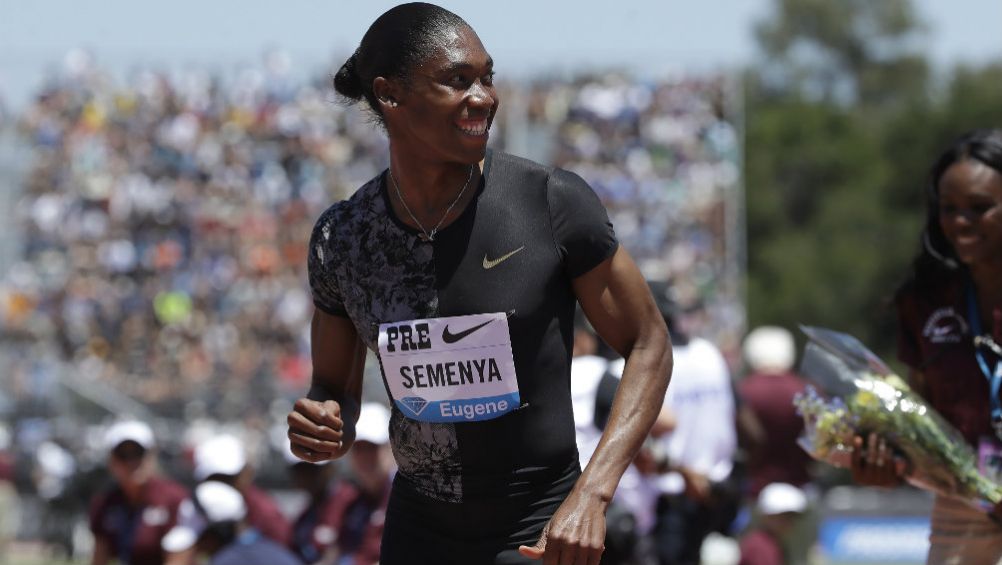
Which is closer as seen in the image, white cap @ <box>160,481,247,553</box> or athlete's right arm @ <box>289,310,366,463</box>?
athlete's right arm @ <box>289,310,366,463</box>

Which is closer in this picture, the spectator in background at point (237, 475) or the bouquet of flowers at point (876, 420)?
the bouquet of flowers at point (876, 420)

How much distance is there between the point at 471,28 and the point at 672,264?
22414 mm

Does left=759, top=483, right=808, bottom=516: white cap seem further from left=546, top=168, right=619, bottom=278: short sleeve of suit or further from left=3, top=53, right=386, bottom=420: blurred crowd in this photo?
left=3, top=53, right=386, bottom=420: blurred crowd

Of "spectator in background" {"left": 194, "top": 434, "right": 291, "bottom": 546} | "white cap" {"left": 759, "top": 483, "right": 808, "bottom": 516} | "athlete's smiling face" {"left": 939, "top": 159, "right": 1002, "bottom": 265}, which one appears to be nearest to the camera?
"athlete's smiling face" {"left": 939, "top": 159, "right": 1002, "bottom": 265}

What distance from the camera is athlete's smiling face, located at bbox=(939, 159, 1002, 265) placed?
440 centimetres

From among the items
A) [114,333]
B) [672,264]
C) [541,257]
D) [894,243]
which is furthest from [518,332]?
[894,243]

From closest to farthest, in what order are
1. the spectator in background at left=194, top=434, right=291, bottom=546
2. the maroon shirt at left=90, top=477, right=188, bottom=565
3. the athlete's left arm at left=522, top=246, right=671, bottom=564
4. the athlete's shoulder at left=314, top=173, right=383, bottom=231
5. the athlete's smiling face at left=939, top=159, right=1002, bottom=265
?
the athlete's left arm at left=522, top=246, right=671, bottom=564 < the athlete's shoulder at left=314, top=173, right=383, bottom=231 < the athlete's smiling face at left=939, top=159, right=1002, bottom=265 < the spectator in background at left=194, top=434, right=291, bottom=546 < the maroon shirt at left=90, top=477, right=188, bottom=565

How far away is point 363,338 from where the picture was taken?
3887mm

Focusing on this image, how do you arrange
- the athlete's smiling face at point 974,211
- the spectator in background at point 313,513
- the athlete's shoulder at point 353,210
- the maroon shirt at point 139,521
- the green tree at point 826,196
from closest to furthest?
the athlete's shoulder at point 353,210 < the athlete's smiling face at point 974,211 < the spectator in background at point 313,513 < the maroon shirt at point 139,521 < the green tree at point 826,196

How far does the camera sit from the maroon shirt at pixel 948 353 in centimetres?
450

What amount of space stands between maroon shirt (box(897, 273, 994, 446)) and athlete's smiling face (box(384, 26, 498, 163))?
1.61 m

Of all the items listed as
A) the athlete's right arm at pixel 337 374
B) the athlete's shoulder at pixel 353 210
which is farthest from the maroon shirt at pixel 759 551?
the athlete's shoulder at pixel 353 210

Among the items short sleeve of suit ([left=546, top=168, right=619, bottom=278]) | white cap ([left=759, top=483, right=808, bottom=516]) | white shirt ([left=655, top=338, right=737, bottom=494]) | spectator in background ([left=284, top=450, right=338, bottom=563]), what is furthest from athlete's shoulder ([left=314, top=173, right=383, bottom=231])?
white cap ([left=759, top=483, right=808, bottom=516])

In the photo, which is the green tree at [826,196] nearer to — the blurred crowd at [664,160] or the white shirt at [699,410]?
the blurred crowd at [664,160]
